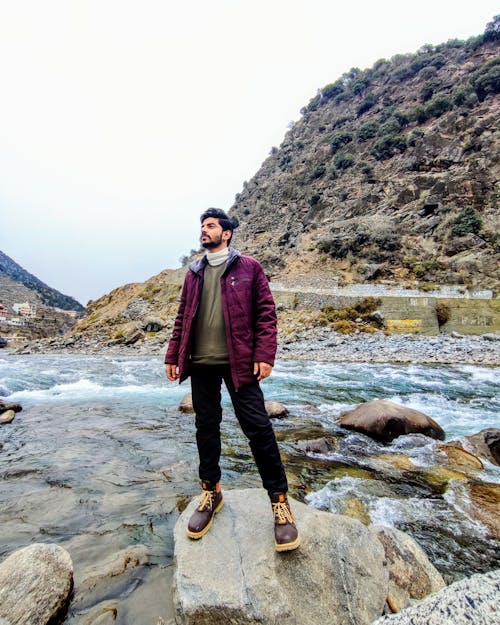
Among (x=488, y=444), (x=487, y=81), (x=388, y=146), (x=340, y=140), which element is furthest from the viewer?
(x=340, y=140)

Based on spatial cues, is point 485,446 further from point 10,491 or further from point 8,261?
point 8,261

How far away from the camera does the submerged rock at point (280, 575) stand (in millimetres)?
1644

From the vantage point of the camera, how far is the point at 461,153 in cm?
3547

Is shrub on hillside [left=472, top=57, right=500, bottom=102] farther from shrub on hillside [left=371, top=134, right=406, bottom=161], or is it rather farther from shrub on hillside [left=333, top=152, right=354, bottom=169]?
shrub on hillside [left=333, top=152, right=354, bottom=169]

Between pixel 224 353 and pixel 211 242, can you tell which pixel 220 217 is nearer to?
pixel 211 242

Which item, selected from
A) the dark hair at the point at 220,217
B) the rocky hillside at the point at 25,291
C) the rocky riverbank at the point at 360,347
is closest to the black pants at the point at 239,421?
the dark hair at the point at 220,217

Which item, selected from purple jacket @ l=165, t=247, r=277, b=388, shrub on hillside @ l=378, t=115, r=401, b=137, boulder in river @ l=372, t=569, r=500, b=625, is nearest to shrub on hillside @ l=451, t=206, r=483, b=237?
shrub on hillside @ l=378, t=115, r=401, b=137

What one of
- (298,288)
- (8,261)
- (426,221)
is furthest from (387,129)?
(8,261)

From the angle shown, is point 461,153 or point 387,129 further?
point 387,129

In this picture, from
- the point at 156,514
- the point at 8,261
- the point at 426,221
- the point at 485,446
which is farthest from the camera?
the point at 8,261

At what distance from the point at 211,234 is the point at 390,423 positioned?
4209 mm

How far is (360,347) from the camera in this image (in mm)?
17141

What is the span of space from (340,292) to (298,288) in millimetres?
3812

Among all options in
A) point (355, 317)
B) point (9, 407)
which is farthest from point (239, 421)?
point (355, 317)
